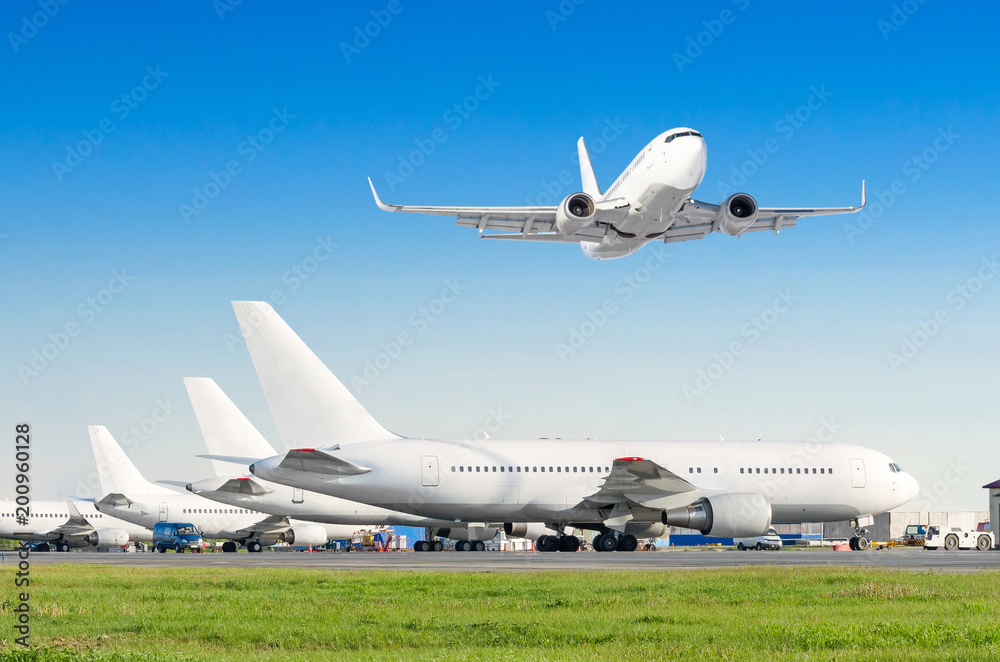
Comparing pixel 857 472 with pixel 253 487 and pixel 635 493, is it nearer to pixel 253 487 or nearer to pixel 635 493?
pixel 635 493

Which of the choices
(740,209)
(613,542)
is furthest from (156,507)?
(740,209)

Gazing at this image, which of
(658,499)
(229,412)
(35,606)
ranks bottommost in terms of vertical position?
(35,606)

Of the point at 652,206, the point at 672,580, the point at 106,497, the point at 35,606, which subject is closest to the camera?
the point at 35,606

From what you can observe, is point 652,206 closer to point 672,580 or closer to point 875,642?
point 672,580

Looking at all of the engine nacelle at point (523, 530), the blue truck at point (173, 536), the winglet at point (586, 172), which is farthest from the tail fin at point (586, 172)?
the blue truck at point (173, 536)

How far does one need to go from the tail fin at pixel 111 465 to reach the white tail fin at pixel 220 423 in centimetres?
1912

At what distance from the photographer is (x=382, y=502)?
127 feet

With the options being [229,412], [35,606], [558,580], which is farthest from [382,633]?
[229,412]

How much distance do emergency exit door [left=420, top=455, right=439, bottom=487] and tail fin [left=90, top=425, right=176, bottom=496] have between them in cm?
3501

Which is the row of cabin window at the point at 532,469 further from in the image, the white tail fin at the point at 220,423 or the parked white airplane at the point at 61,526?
the parked white airplane at the point at 61,526

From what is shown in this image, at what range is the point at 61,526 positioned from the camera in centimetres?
7512

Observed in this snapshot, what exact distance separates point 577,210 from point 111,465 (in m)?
44.1

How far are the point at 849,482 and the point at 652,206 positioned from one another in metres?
17.0

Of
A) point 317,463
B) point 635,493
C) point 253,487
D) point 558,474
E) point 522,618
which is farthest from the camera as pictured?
point 253,487
